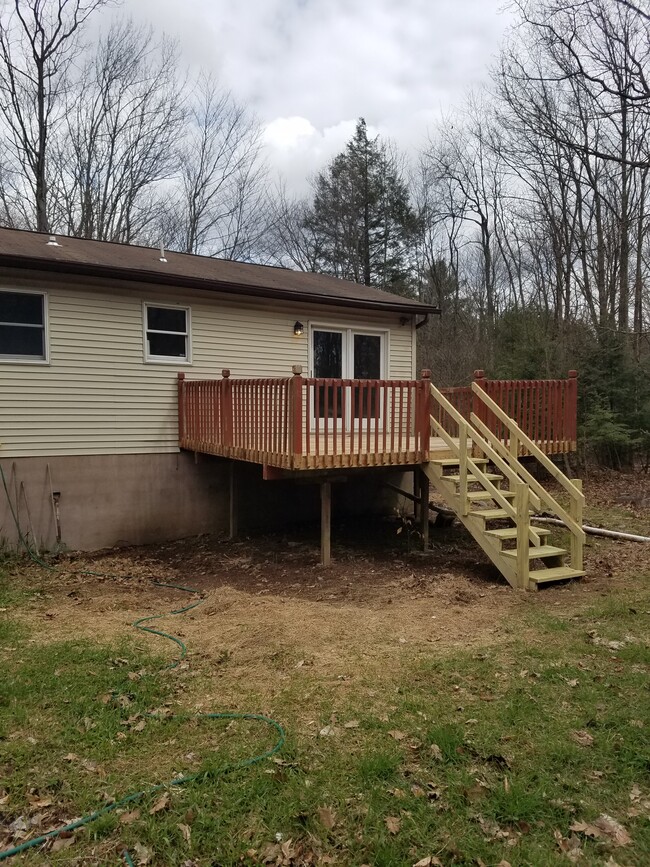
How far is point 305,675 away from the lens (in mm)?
4172

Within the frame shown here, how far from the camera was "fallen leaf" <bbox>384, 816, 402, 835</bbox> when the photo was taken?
8.44ft

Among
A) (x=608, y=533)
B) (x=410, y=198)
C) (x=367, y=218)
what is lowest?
(x=608, y=533)

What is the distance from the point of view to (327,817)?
2660 mm

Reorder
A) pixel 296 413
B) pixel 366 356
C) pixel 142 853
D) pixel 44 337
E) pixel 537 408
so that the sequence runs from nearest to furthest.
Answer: pixel 142 853 → pixel 296 413 → pixel 44 337 → pixel 537 408 → pixel 366 356

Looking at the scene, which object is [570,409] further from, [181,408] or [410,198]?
[410,198]

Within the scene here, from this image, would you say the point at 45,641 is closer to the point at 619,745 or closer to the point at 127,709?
the point at 127,709

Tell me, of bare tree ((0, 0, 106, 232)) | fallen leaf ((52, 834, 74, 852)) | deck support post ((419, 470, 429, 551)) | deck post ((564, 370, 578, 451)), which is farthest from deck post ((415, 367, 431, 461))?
bare tree ((0, 0, 106, 232))

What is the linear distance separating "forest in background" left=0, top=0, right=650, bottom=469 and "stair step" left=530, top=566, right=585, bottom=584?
755 centimetres

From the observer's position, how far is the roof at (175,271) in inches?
327

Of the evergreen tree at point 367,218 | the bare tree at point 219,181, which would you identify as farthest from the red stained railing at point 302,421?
the evergreen tree at point 367,218

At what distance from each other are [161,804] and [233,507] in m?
7.13

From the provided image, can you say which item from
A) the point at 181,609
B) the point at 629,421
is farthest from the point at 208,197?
the point at 181,609

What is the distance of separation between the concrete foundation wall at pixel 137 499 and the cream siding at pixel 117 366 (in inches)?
9.7

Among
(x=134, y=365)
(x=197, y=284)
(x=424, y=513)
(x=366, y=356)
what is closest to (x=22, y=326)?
(x=134, y=365)
